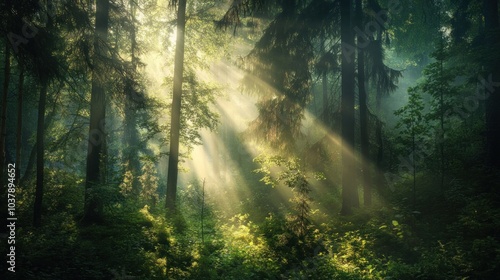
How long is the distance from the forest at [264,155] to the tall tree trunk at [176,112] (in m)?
0.06

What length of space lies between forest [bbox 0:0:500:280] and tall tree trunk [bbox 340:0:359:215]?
2.2 inches

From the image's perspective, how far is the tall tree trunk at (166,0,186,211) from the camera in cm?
1347

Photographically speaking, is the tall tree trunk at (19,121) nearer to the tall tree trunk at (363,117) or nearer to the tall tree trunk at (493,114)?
the tall tree trunk at (363,117)

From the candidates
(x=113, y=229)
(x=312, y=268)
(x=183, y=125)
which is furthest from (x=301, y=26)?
(x=113, y=229)

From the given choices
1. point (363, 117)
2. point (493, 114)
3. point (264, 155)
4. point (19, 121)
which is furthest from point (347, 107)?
point (19, 121)

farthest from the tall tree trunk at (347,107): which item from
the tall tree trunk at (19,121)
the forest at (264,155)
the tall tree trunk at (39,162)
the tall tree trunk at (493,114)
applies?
the tall tree trunk at (19,121)

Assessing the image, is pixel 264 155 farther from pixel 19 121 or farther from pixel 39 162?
pixel 19 121

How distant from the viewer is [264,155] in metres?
13.1

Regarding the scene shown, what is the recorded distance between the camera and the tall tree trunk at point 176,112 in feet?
44.2

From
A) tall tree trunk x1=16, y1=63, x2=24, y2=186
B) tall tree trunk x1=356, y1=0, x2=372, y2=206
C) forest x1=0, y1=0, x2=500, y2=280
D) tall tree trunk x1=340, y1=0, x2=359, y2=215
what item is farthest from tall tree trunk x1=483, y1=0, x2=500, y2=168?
tall tree trunk x1=16, y1=63, x2=24, y2=186

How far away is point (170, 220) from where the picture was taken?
1181cm

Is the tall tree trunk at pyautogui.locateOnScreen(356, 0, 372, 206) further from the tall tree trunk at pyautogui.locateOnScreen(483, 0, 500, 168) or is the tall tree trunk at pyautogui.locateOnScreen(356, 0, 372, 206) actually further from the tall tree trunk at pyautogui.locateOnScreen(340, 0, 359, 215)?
the tall tree trunk at pyautogui.locateOnScreen(483, 0, 500, 168)

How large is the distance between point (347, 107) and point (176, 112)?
7.24 metres

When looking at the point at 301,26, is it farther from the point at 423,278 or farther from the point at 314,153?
the point at 423,278
